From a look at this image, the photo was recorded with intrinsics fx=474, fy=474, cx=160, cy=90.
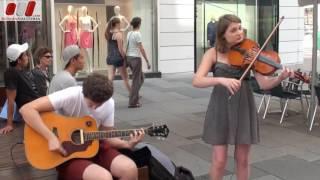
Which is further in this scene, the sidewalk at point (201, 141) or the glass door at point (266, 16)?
the glass door at point (266, 16)

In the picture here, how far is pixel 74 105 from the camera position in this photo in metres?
3.41

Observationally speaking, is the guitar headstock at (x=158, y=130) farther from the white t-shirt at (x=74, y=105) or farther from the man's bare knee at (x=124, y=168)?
the white t-shirt at (x=74, y=105)

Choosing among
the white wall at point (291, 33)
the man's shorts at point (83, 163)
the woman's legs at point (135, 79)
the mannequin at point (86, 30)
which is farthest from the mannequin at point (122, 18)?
the man's shorts at point (83, 163)

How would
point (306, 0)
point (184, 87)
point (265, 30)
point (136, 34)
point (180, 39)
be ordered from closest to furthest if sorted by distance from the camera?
1. point (306, 0)
2. point (136, 34)
3. point (184, 87)
4. point (180, 39)
5. point (265, 30)

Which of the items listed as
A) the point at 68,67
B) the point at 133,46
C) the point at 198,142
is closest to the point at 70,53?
the point at 68,67

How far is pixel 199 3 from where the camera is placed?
1495cm

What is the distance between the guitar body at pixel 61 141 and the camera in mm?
3255

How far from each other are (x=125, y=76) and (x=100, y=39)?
414 cm

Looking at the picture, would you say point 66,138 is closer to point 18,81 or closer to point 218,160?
point 218,160

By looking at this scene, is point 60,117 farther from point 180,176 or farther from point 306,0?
point 306,0

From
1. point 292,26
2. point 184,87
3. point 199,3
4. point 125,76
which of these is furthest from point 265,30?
point 125,76

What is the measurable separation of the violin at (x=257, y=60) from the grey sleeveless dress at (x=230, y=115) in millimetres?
88

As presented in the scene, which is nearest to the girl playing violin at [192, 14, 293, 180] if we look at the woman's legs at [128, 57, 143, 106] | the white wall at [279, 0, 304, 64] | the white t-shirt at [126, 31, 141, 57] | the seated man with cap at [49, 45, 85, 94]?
the seated man with cap at [49, 45, 85, 94]

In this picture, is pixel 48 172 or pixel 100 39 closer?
pixel 48 172
